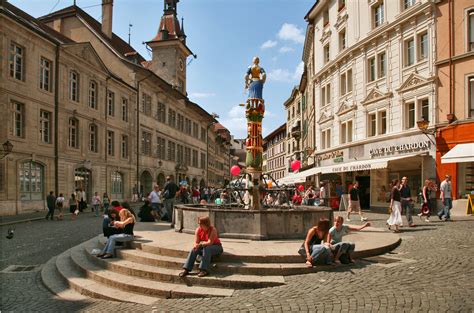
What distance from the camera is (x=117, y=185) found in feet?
112

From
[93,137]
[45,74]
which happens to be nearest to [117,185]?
[93,137]

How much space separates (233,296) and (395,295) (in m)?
2.33

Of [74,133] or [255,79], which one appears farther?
[74,133]

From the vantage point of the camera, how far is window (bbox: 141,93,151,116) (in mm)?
38734

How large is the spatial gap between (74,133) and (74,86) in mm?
3234

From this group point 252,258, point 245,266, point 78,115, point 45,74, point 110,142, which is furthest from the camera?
point 110,142

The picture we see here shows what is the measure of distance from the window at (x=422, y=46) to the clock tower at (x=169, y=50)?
1372 inches

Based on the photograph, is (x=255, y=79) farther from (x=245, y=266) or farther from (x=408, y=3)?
(x=408, y=3)

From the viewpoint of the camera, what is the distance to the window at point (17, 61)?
22.1m

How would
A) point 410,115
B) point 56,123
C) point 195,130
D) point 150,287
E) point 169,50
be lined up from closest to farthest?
point 150,287, point 410,115, point 56,123, point 169,50, point 195,130

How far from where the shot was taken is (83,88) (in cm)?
2873

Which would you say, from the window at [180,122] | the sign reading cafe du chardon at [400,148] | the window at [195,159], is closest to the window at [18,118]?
the sign reading cafe du chardon at [400,148]

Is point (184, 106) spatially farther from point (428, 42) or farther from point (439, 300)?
point (439, 300)

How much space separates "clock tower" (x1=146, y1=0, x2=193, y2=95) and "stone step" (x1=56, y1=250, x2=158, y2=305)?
4416 cm
